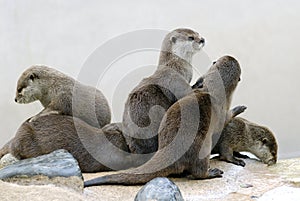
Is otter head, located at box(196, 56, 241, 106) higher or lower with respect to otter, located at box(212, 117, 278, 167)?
higher

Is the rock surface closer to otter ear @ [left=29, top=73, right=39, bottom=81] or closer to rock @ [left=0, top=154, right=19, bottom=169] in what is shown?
rock @ [left=0, top=154, right=19, bottom=169]

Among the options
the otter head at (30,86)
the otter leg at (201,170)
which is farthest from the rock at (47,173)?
the otter head at (30,86)

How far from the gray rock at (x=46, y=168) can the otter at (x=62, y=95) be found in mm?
707

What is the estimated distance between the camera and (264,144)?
137 inches

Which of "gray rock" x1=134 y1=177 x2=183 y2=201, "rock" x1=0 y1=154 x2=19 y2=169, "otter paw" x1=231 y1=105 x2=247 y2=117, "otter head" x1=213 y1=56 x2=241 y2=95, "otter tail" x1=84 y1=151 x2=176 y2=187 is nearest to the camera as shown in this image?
"gray rock" x1=134 y1=177 x2=183 y2=201

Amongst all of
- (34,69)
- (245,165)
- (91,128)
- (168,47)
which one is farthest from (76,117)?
(245,165)

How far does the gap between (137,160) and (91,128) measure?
13.0 inches

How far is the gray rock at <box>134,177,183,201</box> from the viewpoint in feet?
7.57

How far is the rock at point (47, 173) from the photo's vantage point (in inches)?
101

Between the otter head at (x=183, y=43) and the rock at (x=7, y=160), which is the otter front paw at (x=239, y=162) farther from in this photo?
the rock at (x=7, y=160)

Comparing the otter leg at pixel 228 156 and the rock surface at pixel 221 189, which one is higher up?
the rock surface at pixel 221 189

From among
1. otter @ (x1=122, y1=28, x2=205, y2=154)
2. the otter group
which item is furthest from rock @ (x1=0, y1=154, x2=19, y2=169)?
otter @ (x1=122, y1=28, x2=205, y2=154)

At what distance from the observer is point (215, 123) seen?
10.2ft

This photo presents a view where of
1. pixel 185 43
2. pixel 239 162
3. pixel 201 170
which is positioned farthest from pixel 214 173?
pixel 185 43
